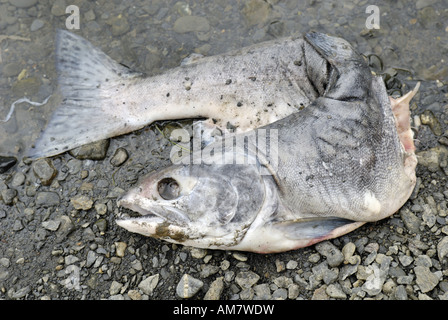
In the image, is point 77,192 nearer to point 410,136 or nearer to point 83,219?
point 83,219

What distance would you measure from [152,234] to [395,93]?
2.80 meters

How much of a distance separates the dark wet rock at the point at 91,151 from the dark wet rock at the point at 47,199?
42 cm

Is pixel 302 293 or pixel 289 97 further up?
pixel 289 97

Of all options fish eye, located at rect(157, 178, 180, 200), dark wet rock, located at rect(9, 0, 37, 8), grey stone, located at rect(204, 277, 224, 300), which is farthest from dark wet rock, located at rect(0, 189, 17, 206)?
dark wet rock, located at rect(9, 0, 37, 8)

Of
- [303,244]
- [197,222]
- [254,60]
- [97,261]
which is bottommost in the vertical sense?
[97,261]

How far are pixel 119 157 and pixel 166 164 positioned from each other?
1.46ft

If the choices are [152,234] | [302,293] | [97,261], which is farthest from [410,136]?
[97,261]

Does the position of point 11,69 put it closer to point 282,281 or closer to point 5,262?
point 5,262

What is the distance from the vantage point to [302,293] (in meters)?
3.70

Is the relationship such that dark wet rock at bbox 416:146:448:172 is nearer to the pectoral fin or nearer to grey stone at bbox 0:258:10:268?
the pectoral fin

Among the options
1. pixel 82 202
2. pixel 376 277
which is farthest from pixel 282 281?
pixel 82 202

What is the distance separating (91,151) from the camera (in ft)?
14.8
